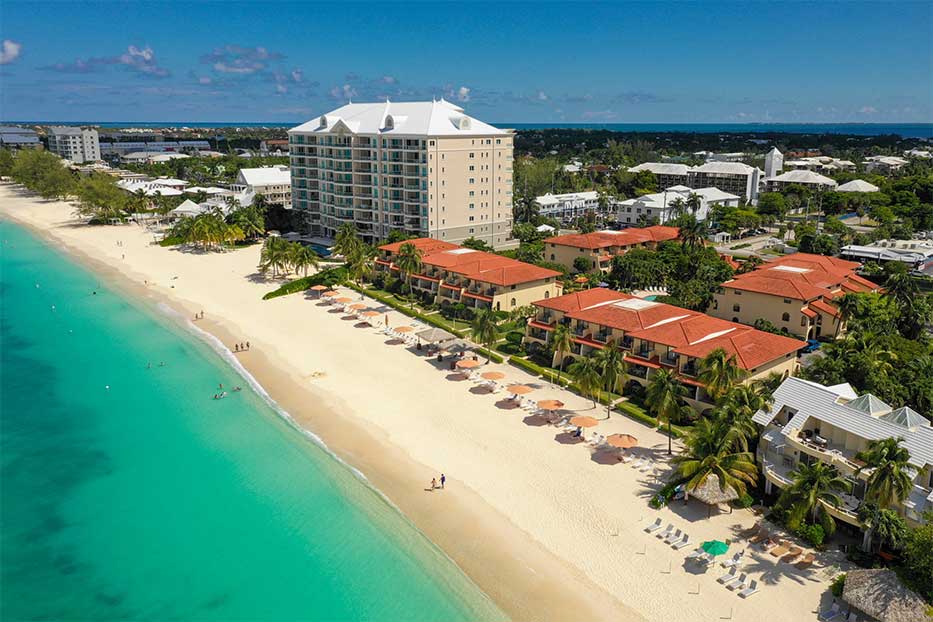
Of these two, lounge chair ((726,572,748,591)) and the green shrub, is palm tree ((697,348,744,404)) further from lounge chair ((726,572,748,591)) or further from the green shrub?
the green shrub

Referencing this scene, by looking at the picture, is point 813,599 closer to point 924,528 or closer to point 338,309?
point 924,528

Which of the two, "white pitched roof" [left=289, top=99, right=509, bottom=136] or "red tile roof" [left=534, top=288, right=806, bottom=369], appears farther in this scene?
"white pitched roof" [left=289, top=99, right=509, bottom=136]

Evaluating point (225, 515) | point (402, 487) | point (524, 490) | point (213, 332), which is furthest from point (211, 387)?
point (524, 490)

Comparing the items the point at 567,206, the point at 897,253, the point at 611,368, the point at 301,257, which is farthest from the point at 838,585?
the point at 567,206

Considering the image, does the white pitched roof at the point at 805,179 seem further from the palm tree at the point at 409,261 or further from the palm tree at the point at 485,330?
the palm tree at the point at 485,330

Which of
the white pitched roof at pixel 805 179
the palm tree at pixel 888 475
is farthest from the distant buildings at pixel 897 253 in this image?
the palm tree at pixel 888 475

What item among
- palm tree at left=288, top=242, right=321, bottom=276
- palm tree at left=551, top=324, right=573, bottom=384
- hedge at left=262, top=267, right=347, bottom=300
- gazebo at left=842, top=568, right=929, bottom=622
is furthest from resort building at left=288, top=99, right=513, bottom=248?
gazebo at left=842, top=568, right=929, bottom=622
